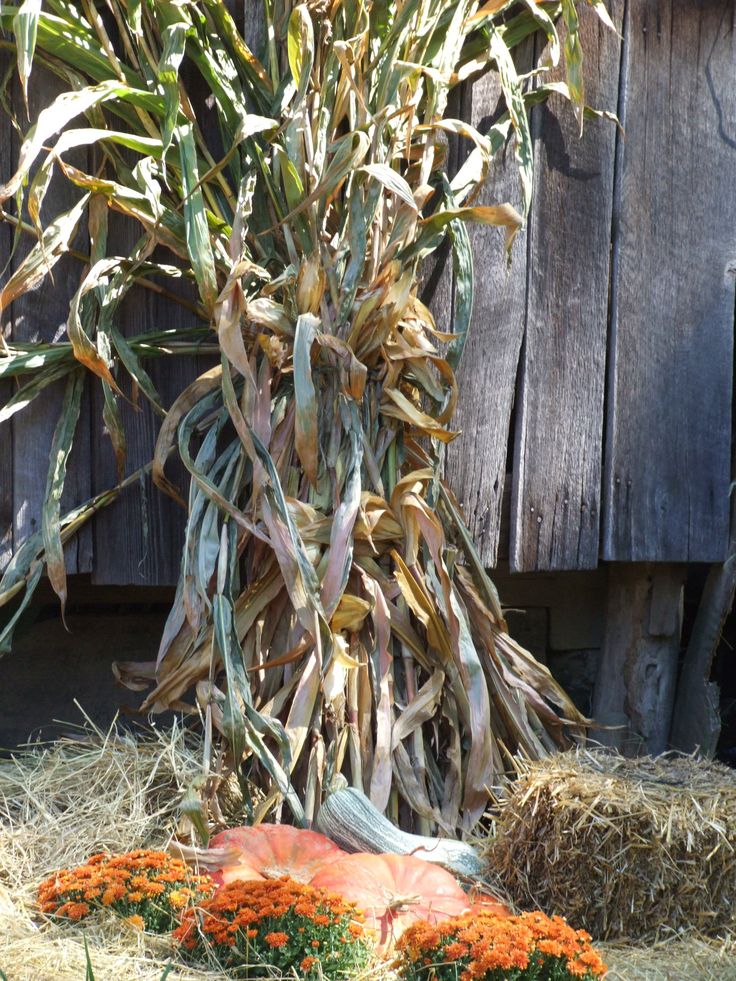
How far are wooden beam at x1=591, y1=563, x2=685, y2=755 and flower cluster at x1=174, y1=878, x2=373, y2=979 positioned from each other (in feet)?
5.00

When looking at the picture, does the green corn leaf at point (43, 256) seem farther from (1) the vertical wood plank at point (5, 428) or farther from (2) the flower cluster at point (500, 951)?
(2) the flower cluster at point (500, 951)

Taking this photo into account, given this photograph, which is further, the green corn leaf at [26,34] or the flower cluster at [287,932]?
the green corn leaf at [26,34]

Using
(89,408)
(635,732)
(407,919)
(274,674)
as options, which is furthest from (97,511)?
(635,732)

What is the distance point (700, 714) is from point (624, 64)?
186 cm

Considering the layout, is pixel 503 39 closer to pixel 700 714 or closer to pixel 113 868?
pixel 700 714

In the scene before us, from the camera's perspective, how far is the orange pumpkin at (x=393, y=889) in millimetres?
2012

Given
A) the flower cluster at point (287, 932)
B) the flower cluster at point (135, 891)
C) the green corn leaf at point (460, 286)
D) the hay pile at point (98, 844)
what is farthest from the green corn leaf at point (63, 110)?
the flower cluster at point (287, 932)

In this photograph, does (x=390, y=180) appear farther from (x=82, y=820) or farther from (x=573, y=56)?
(x=82, y=820)

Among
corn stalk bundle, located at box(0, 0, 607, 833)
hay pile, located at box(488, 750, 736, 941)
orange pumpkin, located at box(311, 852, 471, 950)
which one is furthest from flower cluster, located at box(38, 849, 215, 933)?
hay pile, located at box(488, 750, 736, 941)

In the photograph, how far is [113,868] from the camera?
2033 millimetres

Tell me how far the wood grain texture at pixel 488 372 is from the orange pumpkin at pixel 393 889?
1.01m

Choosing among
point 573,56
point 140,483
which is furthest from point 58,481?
point 573,56

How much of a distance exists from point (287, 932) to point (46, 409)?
5.23 ft

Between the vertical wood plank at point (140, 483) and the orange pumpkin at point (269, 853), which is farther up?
the vertical wood plank at point (140, 483)
